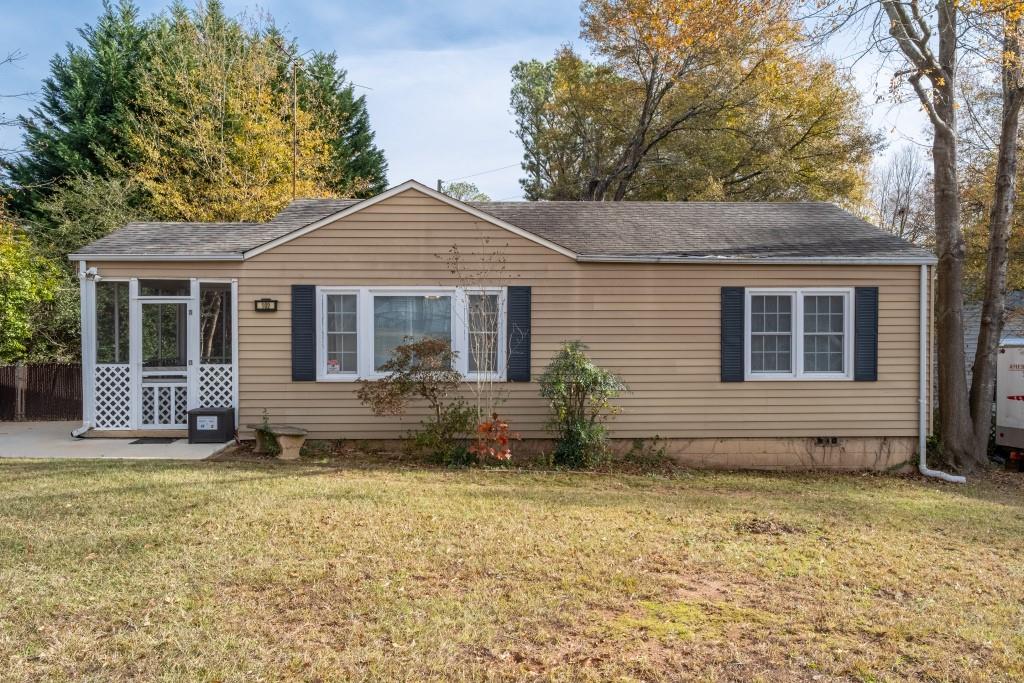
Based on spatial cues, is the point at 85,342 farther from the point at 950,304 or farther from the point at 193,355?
the point at 950,304

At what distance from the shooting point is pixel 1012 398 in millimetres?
12500

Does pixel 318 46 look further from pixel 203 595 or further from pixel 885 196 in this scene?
pixel 203 595

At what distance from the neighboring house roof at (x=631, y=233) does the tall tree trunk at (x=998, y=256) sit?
2.33 metres

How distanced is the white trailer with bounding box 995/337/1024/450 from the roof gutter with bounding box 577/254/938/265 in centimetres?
370

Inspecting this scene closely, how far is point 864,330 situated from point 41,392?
15.3 meters

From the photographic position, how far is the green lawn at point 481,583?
377 cm

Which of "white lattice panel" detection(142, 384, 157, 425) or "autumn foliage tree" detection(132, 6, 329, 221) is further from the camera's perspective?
"autumn foliage tree" detection(132, 6, 329, 221)

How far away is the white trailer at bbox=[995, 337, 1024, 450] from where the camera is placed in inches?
486

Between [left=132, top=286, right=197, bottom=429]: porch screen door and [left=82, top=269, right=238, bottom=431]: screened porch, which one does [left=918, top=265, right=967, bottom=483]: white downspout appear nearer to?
[left=82, top=269, right=238, bottom=431]: screened porch

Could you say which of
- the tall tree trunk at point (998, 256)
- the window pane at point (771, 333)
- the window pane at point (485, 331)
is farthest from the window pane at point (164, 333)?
the tall tree trunk at point (998, 256)

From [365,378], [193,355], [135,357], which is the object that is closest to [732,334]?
[365,378]

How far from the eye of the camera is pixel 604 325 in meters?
10.5

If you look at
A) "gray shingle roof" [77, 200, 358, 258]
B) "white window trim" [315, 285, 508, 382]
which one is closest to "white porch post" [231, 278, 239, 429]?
"gray shingle roof" [77, 200, 358, 258]

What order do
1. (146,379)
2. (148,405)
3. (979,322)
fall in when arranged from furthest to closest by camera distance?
1. (979,322)
2. (148,405)
3. (146,379)
